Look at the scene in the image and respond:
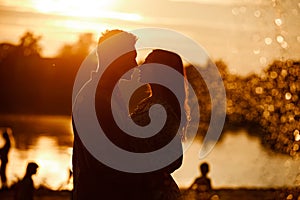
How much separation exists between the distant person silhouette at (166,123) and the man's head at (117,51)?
0.49 feet

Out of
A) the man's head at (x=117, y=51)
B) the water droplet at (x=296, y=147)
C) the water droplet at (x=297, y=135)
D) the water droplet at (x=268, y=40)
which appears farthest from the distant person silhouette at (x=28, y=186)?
the man's head at (x=117, y=51)

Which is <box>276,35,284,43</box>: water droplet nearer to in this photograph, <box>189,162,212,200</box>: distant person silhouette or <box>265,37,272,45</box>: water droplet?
<box>265,37,272,45</box>: water droplet

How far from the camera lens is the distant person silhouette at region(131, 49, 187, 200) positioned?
494cm

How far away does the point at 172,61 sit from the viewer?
16.9 ft

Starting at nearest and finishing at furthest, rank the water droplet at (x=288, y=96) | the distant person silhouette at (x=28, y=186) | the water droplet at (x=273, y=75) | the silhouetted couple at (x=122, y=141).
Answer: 1. the silhouetted couple at (x=122, y=141)
2. the distant person silhouette at (x=28, y=186)
3. the water droplet at (x=288, y=96)
4. the water droplet at (x=273, y=75)

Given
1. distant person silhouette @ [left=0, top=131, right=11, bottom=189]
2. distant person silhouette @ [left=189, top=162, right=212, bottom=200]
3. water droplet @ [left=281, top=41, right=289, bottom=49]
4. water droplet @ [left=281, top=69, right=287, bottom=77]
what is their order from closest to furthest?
water droplet @ [left=281, top=41, right=289, bottom=49]
distant person silhouette @ [left=189, top=162, right=212, bottom=200]
water droplet @ [left=281, top=69, right=287, bottom=77]
distant person silhouette @ [left=0, top=131, right=11, bottom=189]

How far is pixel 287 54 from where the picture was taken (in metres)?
12.7

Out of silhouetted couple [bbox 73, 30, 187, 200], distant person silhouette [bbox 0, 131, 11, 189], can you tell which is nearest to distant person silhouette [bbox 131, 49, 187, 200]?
silhouetted couple [bbox 73, 30, 187, 200]

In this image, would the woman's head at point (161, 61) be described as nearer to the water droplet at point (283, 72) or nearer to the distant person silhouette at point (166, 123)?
the distant person silhouette at point (166, 123)

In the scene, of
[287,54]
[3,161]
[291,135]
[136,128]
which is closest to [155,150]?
[136,128]

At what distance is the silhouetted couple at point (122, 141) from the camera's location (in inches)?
194

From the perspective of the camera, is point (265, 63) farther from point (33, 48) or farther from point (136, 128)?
point (33, 48)

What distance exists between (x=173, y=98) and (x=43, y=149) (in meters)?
28.8

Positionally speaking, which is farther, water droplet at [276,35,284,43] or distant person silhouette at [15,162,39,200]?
water droplet at [276,35,284,43]
